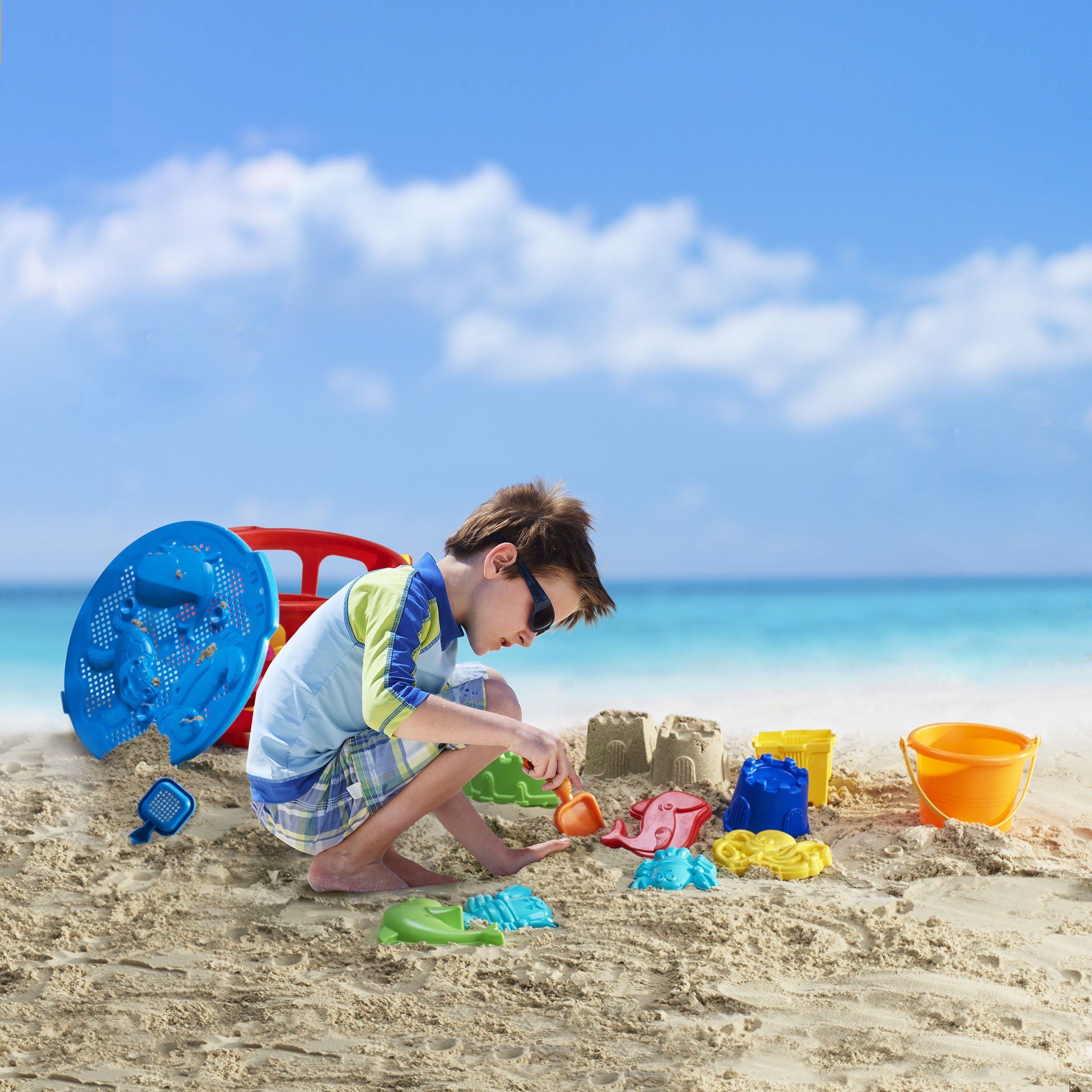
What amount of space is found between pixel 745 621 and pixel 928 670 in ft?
10.7

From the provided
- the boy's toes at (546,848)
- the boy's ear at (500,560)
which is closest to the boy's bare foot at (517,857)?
the boy's toes at (546,848)

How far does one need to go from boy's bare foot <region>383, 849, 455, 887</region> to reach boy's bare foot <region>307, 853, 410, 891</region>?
55mm

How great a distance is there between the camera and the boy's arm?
1.73m

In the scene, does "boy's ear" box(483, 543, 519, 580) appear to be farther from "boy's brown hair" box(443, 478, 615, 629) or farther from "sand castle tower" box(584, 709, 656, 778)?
"sand castle tower" box(584, 709, 656, 778)

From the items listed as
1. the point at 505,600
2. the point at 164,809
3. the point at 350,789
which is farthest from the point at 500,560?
the point at 164,809

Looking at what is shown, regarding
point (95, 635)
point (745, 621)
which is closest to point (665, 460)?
point (745, 621)

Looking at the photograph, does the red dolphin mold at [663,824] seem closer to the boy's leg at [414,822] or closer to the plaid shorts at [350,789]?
the boy's leg at [414,822]

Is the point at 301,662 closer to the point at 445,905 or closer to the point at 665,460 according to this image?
the point at 445,905

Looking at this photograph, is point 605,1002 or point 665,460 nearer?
point 605,1002

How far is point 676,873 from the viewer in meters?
2.03

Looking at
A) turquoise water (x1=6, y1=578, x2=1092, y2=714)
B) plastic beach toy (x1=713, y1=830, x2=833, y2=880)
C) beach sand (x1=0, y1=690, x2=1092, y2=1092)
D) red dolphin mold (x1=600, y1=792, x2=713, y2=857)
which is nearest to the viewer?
beach sand (x1=0, y1=690, x2=1092, y2=1092)

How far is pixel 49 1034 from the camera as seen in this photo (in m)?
1.40

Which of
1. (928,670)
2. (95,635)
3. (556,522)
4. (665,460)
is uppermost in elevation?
(665,460)

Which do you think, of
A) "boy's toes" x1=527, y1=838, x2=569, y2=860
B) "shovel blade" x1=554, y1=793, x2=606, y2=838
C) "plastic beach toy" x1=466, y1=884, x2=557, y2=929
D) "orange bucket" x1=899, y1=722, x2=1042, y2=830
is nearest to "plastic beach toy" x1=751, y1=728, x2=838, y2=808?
"orange bucket" x1=899, y1=722, x2=1042, y2=830
